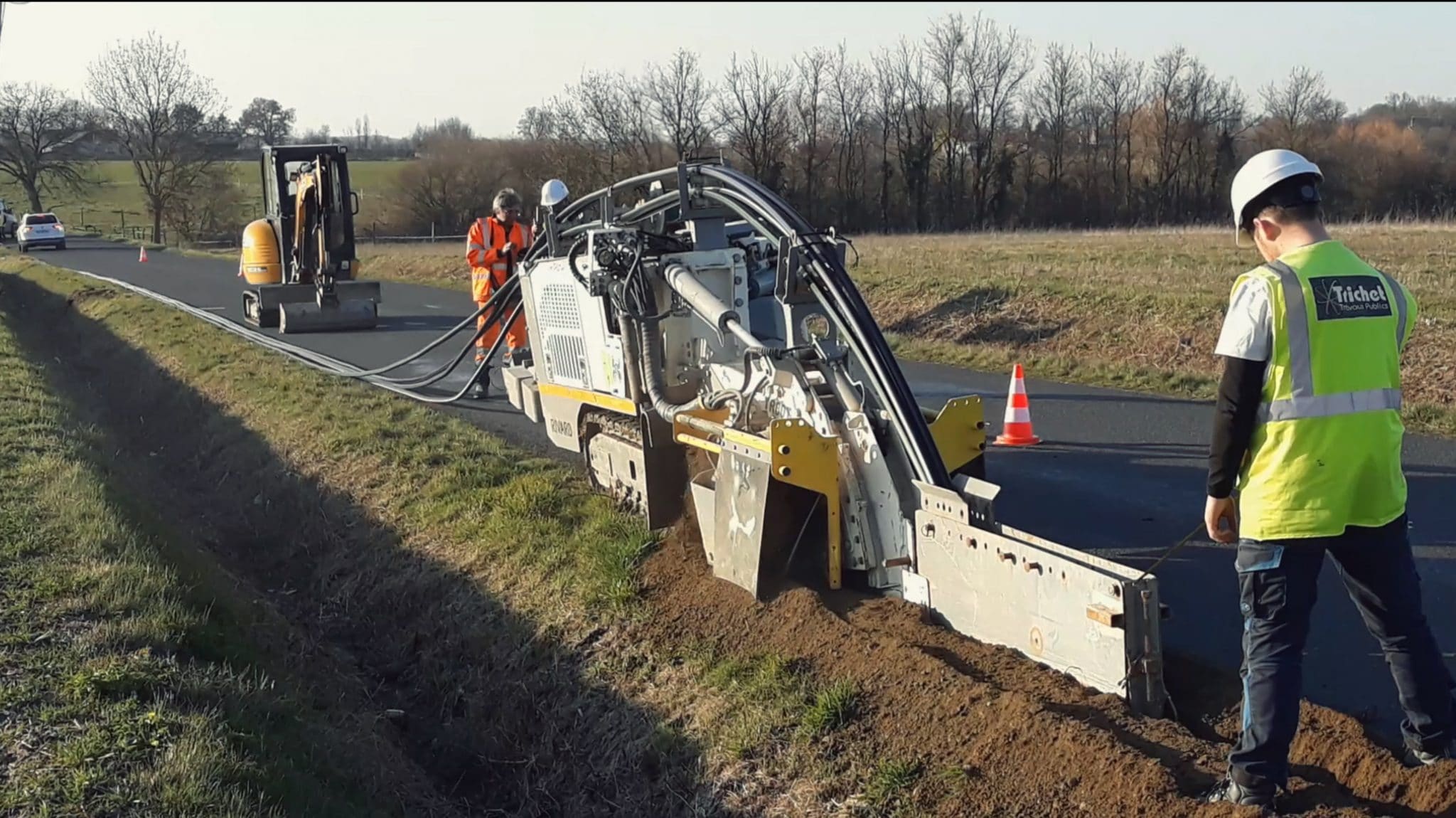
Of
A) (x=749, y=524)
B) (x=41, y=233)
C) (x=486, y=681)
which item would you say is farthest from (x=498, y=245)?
(x=41, y=233)

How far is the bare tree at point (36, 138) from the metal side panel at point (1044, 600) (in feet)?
198

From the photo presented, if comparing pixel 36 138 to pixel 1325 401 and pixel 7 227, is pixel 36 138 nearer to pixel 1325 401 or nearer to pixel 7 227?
pixel 7 227

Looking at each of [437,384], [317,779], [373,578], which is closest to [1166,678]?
[317,779]

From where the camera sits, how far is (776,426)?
555 cm

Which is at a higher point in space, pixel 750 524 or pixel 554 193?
pixel 554 193

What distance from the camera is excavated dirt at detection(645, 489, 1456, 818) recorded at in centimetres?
403

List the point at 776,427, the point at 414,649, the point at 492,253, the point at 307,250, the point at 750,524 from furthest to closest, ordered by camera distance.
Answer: the point at 307,250
the point at 492,253
the point at 414,649
the point at 750,524
the point at 776,427

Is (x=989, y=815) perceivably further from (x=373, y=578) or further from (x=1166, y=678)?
(x=373, y=578)

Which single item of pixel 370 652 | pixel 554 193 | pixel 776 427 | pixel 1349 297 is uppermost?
pixel 554 193

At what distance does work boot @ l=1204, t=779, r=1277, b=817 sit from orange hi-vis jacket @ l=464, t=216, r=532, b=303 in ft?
28.8

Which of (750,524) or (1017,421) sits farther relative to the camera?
(1017,421)

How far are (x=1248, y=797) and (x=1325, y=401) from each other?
1.15 m

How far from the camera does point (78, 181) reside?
61906 millimetres

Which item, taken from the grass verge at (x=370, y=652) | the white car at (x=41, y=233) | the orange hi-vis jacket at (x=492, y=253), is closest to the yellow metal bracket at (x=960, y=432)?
the grass verge at (x=370, y=652)
